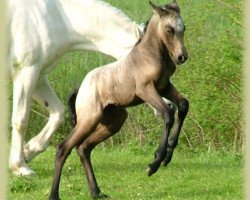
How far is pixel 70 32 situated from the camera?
10359 millimetres

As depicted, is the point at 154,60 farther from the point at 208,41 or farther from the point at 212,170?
the point at 208,41

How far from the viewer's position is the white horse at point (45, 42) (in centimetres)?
1000

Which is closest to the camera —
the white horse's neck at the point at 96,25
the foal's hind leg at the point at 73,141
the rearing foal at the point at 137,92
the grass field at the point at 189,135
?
the rearing foal at the point at 137,92

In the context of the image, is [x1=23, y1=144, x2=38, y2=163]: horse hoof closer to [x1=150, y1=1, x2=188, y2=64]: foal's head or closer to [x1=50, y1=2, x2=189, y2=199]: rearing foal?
[x1=50, y1=2, x2=189, y2=199]: rearing foal

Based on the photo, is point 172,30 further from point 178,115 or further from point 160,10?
point 178,115

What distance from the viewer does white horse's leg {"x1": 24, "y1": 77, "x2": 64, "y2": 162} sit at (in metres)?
10.4

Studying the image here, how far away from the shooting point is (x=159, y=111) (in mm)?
7586

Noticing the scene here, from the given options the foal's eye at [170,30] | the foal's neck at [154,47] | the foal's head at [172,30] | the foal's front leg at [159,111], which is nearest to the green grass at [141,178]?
the foal's front leg at [159,111]

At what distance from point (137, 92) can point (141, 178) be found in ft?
6.14

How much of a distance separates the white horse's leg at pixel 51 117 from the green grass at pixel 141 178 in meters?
0.23

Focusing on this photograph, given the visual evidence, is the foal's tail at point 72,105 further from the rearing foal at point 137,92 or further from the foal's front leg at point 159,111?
the foal's front leg at point 159,111

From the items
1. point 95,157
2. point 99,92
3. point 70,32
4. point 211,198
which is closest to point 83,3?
point 70,32

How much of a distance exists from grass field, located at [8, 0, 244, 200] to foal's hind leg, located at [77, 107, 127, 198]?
142mm

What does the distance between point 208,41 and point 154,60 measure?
16.2ft
